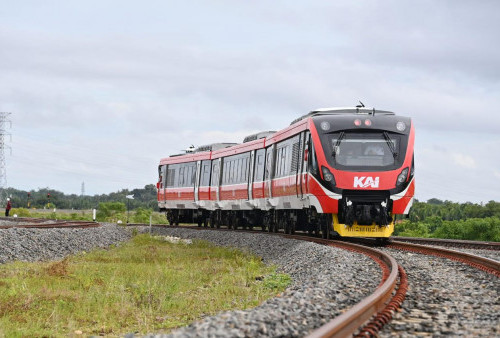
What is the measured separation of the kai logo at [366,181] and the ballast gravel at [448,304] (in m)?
4.79

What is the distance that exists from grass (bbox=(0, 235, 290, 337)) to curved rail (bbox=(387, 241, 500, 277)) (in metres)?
3.29

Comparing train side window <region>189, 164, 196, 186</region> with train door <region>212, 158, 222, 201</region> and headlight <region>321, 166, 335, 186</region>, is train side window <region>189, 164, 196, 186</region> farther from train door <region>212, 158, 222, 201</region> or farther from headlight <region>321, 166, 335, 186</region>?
headlight <region>321, 166, 335, 186</region>

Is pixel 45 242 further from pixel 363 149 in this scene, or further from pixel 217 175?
pixel 217 175

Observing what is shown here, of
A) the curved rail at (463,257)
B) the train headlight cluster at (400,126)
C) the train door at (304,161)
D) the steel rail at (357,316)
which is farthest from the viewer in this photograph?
the train door at (304,161)

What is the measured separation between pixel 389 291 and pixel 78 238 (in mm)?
19622

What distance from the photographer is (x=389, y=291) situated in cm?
894

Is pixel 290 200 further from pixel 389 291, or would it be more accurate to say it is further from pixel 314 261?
pixel 389 291

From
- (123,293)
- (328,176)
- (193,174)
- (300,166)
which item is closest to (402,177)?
A: (328,176)

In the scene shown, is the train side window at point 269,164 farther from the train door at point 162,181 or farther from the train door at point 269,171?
the train door at point 162,181

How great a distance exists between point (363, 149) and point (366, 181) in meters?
0.86

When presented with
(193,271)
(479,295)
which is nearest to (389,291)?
(479,295)

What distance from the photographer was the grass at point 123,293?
10.8 meters

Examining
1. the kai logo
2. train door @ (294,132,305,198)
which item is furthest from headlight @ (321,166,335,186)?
train door @ (294,132,305,198)

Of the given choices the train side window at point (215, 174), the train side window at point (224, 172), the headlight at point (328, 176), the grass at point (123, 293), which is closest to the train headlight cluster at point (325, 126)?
the headlight at point (328, 176)
